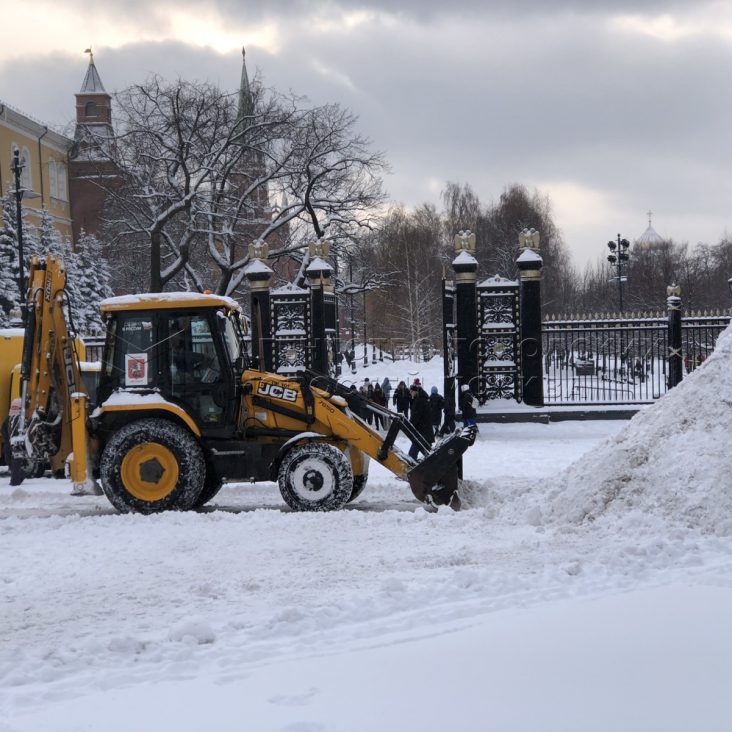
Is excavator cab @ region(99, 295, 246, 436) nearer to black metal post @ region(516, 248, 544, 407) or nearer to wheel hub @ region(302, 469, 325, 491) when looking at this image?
wheel hub @ region(302, 469, 325, 491)

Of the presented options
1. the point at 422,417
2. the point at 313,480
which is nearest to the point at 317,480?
the point at 313,480

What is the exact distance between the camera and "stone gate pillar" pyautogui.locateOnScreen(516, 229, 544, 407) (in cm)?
1938

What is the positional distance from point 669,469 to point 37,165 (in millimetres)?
58203

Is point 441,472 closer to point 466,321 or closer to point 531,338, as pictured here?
point 466,321

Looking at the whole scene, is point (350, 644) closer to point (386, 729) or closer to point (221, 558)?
point (386, 729)

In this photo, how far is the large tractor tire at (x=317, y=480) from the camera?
10.6 meters

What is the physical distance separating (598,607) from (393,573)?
182 centimetres

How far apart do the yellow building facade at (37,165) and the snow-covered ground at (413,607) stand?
47676 mm

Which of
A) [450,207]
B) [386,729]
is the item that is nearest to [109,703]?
[386,729]

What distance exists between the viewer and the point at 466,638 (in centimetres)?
565

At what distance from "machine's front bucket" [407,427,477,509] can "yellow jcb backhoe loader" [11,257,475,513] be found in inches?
0.6

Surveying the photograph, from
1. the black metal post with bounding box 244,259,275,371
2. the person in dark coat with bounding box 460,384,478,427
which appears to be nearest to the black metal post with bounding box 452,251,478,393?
the person in dark coat with bounding box 460,384,478,427

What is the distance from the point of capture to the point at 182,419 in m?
10.9

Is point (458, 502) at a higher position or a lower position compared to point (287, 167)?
lower
